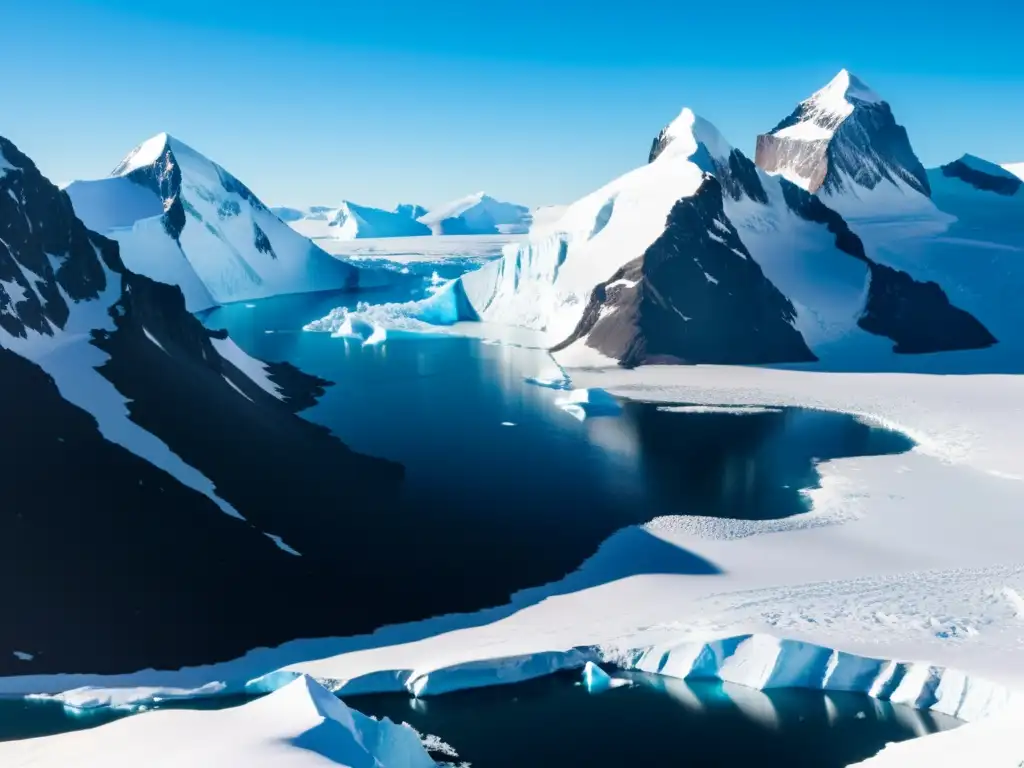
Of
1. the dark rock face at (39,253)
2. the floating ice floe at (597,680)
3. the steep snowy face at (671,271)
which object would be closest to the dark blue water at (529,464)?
the floating ice floe at (597,680)

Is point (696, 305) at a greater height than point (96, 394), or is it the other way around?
point (696, 305)

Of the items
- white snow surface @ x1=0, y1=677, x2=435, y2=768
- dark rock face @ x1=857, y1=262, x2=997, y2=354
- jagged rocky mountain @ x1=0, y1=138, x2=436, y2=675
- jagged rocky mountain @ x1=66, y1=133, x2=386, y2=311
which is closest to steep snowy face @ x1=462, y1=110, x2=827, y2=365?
dark rock face @ x1=857, y1=262, x2=997, y2=354

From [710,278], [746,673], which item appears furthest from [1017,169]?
[746,673]

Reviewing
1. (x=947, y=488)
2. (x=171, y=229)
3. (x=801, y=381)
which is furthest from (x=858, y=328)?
(x=171, y=229)

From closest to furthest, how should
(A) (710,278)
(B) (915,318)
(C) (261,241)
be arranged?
1. (A) (710,278)
2. (B) (915,318)
3. (C) (261,241)

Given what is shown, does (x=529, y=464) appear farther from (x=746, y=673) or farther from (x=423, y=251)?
(x=423, y=251)

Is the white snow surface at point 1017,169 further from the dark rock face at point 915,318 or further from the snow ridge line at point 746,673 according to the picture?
the snow ridge line at point 746,673
